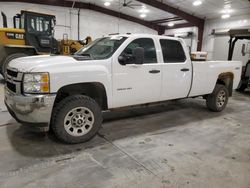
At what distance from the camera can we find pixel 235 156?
317cm

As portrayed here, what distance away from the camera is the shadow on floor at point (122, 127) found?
323 centimetres

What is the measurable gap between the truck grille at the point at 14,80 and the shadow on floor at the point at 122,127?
88 centimetres

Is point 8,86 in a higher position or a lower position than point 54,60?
lower

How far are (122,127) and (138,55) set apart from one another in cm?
149

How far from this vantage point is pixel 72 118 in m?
3.34

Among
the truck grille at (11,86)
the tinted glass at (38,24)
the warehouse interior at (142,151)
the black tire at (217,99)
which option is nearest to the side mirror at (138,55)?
the warehouse interior at (142,151)

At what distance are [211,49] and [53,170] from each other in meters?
17.5

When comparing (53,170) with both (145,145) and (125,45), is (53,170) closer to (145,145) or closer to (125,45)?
(145,145)

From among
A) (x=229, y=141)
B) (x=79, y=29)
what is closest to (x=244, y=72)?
(x=229, y=141)

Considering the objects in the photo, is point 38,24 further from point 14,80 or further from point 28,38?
point 14,80

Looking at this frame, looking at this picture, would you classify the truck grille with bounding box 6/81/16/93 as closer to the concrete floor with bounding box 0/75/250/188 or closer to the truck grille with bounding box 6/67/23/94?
the truck grille with bounding box 6/67/23/94

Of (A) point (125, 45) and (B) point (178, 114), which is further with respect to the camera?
(B) point (178, 114)

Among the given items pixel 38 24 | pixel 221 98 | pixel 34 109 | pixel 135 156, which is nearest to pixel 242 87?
pixel 221 98

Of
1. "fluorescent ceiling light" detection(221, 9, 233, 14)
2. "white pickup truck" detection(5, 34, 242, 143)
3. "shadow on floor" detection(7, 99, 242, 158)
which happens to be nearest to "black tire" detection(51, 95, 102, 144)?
"white pickup truck" detection(5, 34, 242, 143)
